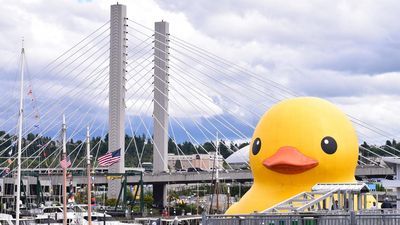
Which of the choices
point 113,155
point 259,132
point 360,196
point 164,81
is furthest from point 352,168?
point 164,81

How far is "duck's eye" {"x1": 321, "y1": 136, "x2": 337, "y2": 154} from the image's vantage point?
88.2 feet

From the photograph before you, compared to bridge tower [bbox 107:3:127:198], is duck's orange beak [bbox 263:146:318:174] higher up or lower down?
lower down

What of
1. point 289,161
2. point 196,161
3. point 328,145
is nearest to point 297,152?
point 289,161

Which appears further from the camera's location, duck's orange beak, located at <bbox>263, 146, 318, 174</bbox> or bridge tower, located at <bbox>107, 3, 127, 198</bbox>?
bridge tower, located at <bbox>107, 3, 127, 198</bbox>

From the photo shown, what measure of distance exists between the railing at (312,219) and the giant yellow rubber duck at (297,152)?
168 inches

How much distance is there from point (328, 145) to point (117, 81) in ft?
141

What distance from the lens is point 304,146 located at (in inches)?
1053

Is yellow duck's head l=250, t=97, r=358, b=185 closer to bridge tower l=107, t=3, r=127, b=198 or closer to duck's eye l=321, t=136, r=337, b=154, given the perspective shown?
duck's eye l=321, t=136, r=337, b=154

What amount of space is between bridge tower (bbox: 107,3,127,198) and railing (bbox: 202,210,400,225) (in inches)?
1760

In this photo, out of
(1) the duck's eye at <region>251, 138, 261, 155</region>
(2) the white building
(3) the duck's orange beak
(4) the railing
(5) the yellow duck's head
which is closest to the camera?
(4) the railing

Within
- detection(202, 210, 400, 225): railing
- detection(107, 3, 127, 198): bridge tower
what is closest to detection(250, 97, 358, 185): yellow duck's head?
detection(202, 210, 400, 225): railing

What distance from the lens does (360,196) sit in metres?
27.1

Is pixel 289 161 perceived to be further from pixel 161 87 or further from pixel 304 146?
pixel 161 87

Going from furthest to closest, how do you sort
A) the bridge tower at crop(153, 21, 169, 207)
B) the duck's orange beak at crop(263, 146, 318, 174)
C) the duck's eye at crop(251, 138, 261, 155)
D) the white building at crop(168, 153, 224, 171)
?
the white building at crop(168, 153, 224, 171) → the bridge tower at crop(153, 21, 169, 207) → the duck's eye at crop(251, 138, 261, 155) → the duck's orange beak at crop(263, 146, 318, 174)
